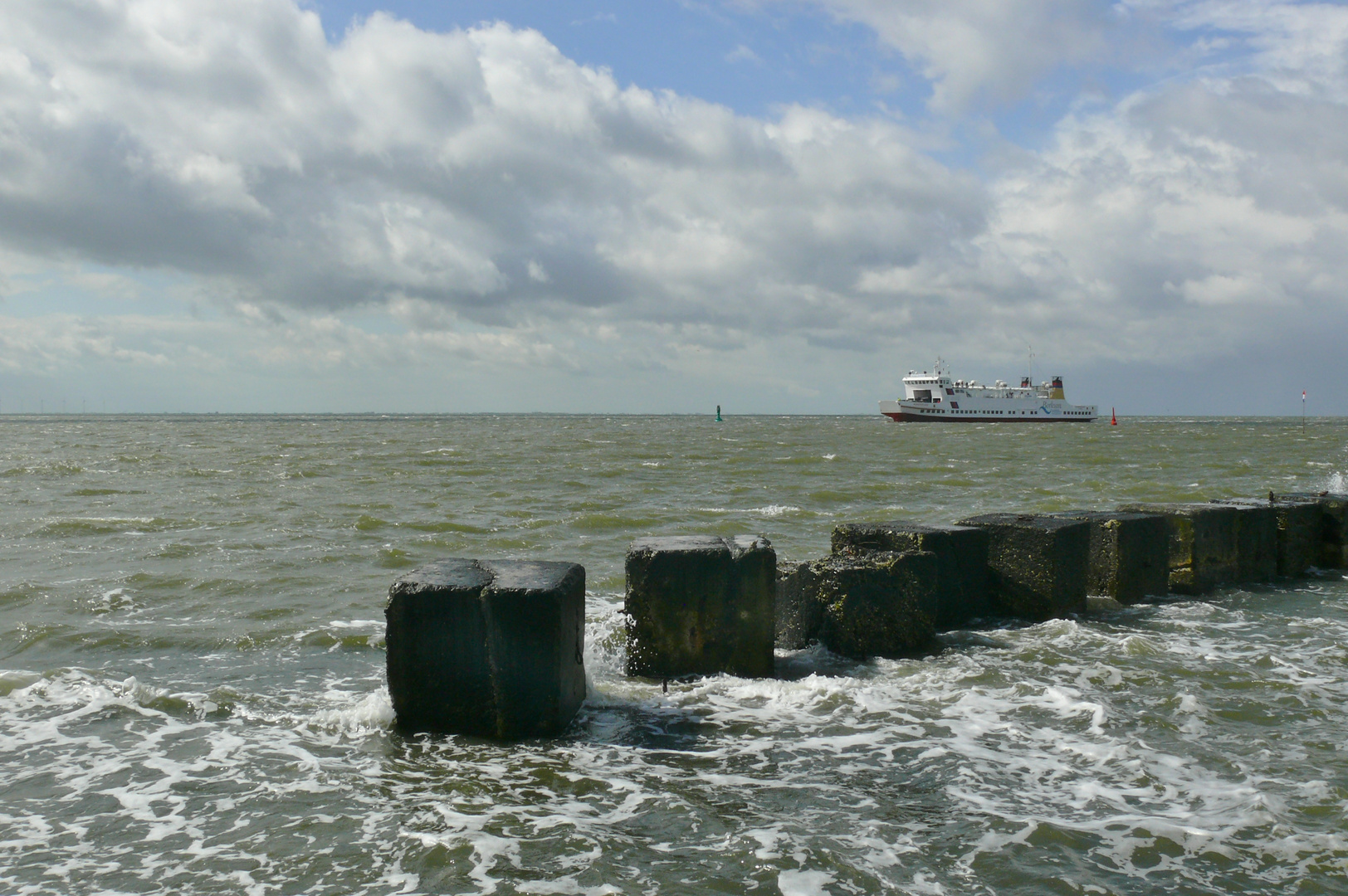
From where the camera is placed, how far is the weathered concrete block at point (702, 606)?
222 inches

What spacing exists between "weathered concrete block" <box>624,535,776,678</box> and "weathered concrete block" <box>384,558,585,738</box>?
0.97 m

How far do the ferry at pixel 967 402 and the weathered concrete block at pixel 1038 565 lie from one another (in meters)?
84.8

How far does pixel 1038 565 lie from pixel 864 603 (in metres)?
2.02

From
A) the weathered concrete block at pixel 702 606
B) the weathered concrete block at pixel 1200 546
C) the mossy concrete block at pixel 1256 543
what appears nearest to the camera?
the weathered concrete block at pixel 702 606

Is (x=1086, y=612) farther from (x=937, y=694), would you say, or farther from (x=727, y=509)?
(x=727, y=509)

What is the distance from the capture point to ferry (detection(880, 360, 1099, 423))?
89.4m

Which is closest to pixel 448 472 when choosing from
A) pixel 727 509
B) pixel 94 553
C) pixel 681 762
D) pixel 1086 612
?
pixel 727 509

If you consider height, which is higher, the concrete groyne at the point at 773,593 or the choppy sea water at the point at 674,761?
the concrete groyne at the point at 773,593

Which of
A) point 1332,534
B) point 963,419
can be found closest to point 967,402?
point 963,419

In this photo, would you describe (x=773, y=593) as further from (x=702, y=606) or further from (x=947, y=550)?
(x=947, y=550)

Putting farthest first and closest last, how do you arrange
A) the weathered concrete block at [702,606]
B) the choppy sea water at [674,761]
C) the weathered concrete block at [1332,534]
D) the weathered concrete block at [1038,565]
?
the weathered concrete block at [1332,534]
the weathered concrete block at [1038,565]
the weathered concrete block at [702,606]
the choppy sea water at [674,761]

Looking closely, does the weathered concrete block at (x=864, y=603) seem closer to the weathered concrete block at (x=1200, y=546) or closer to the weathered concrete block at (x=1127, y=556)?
the weathered concrete block at (x=1127, y=556)

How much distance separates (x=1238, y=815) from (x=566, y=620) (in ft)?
10.4

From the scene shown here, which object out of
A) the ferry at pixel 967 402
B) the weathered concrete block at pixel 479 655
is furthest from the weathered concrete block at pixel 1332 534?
the ferry at pixel 967 402
